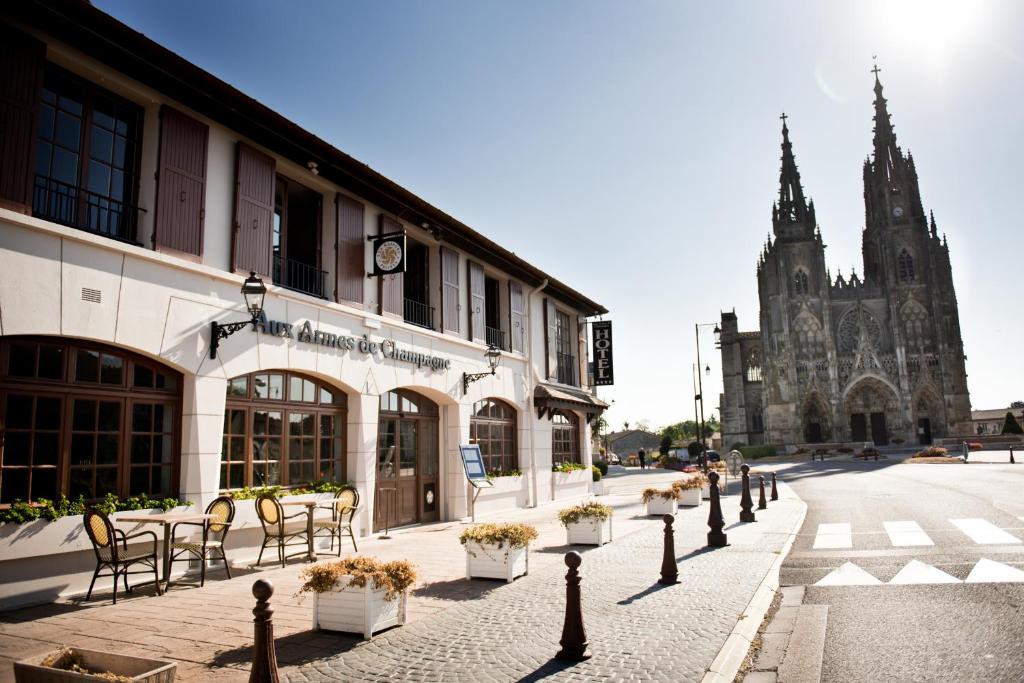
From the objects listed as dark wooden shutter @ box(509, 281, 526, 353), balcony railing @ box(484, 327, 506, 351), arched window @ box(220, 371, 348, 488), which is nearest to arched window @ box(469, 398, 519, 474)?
balcony railing @ box(484, 327, 506, 351)

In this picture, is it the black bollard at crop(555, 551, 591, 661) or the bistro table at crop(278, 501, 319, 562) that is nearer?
the black bollard at crop(555, 551, 591, 661)

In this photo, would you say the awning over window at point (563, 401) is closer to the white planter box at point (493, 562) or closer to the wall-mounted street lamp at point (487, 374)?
the wall-mounted street lamp at point (487, 374)

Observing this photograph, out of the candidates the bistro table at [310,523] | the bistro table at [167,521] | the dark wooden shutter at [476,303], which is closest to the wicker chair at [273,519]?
the bistro table at [310,523]

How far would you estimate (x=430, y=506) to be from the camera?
578 inches

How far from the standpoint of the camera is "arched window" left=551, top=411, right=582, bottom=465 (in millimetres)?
21044

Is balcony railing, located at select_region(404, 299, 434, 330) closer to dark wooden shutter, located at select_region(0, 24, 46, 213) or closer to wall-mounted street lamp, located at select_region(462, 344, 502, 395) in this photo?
wall-mounted street lamp, located at select_region(462, 344, 502, 395)

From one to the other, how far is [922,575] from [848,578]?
33.7 inches

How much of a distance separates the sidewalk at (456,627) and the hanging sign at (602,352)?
1447 cm

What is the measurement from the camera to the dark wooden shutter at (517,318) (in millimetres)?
18719

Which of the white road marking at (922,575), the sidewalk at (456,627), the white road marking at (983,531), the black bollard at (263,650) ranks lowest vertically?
the white road marking at (922,575)

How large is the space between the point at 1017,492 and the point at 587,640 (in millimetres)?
17913

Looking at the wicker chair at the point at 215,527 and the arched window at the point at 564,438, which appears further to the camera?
the arched window at the point at 564,438

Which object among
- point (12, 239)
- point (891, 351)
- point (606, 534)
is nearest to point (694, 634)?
point (606, 534)

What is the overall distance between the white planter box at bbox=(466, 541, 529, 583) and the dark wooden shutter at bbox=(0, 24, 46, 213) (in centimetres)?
649
